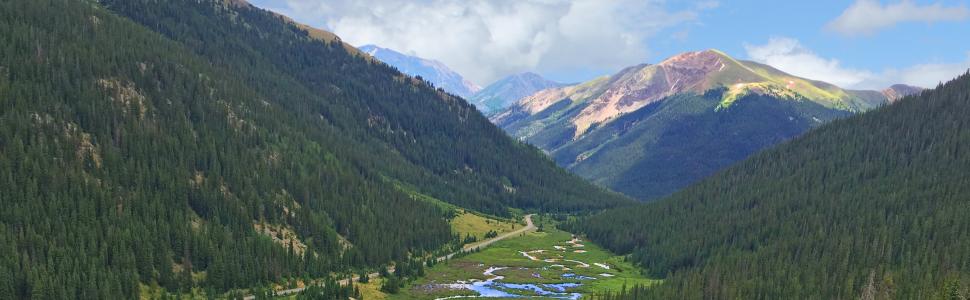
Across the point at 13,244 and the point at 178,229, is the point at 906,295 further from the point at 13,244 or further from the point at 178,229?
the point at 13,244

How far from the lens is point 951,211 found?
19638cm

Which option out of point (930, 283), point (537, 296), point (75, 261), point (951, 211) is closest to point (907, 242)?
point (951, 211)

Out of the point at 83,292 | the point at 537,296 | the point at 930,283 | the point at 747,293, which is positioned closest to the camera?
the point at 83,292

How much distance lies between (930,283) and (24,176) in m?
216

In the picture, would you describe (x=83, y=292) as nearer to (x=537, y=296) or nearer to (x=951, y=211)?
(x=537, y=296)

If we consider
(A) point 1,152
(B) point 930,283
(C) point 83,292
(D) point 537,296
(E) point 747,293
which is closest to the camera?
(C) point 83,292

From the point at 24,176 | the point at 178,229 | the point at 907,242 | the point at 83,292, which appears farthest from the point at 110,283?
the point at 907,242

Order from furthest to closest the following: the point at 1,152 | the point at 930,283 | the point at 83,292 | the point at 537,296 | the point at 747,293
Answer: the point at 537,296, the point at 1,152, the point at 747,293, the point at 930,283, the point at 83,292

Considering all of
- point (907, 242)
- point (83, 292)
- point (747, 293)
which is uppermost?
point (907, 242)

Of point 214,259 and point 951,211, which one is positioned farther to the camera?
point 951,211

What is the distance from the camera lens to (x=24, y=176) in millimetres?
168500

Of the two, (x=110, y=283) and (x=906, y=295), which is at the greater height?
(x=906, y=295)

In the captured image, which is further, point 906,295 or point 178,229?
point 178,229

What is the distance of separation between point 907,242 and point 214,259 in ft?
616
